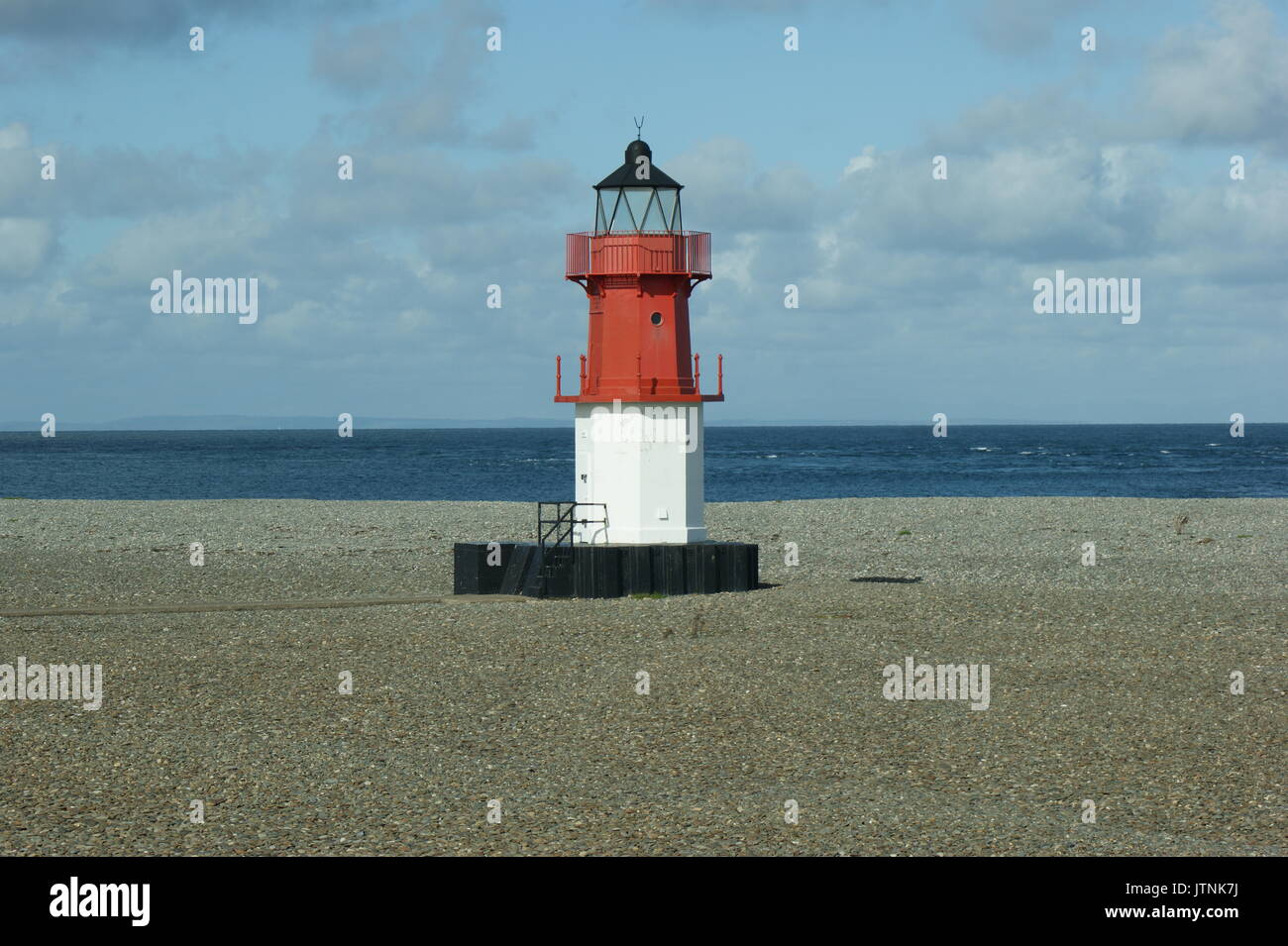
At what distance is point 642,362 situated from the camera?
896 inches

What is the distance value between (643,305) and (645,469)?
257cm

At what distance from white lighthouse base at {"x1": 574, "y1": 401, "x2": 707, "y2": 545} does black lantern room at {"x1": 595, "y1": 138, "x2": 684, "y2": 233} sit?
9.20 feet

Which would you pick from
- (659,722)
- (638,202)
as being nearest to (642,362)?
(638,202)

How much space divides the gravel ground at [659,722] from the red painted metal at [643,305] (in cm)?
349

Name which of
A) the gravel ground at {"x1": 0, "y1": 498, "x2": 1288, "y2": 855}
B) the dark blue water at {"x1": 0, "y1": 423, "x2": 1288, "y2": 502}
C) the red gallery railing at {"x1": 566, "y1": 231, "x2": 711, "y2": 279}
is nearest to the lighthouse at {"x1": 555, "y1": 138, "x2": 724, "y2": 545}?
the red gallery railing at {"x1": 566, "y1": 231, "x2": 711, "y2": 279}

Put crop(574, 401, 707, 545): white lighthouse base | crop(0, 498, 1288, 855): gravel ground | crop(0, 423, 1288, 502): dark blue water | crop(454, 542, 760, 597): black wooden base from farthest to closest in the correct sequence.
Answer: crop(0, 423, 1288, 502): dark blue water, crop(574, 401, 707, 545): white lighthouse base, crop(454, 542, 760, 597): black wooden base, crop(0, 498, 1288, 855): gravel ground

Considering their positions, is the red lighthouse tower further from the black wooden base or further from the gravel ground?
the gravel ground

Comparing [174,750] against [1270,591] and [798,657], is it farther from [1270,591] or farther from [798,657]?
[1270,591]

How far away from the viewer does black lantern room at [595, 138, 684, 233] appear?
2281cm

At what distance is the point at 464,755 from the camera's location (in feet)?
43.1

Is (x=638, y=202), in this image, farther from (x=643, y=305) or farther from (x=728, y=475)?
(x=728, y=475)
